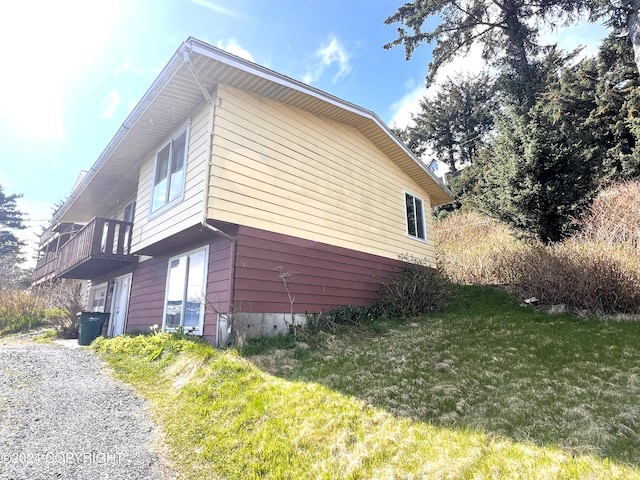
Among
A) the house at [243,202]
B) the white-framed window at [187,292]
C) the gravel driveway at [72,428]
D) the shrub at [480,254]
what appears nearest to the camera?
the gravel driveway at [72,428]

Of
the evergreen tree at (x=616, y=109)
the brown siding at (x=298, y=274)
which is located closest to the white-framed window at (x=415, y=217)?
the brown siding at (x=298, y=274)

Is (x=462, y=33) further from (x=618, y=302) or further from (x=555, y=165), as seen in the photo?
(x=618, y=302)

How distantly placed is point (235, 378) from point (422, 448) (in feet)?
8.57

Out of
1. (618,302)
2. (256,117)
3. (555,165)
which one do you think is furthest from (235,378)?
(555,165)

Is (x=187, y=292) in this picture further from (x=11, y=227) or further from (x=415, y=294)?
(x=11, y=227)

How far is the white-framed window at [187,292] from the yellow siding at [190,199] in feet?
2.47

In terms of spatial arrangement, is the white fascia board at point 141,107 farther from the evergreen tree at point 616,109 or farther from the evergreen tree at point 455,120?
the evergreen tree at point 455,120

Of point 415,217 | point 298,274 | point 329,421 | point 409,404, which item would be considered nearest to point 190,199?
point 298,274

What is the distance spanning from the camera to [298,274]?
743 cm

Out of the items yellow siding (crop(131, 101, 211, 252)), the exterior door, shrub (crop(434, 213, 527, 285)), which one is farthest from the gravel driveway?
shrub (crop(434, 213, 527, 285))

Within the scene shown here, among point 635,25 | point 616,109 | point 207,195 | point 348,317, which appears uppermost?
point 616,109

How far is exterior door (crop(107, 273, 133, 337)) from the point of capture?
35.8ft

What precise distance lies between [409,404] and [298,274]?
13.4 feet

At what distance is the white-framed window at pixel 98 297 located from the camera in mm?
13316
